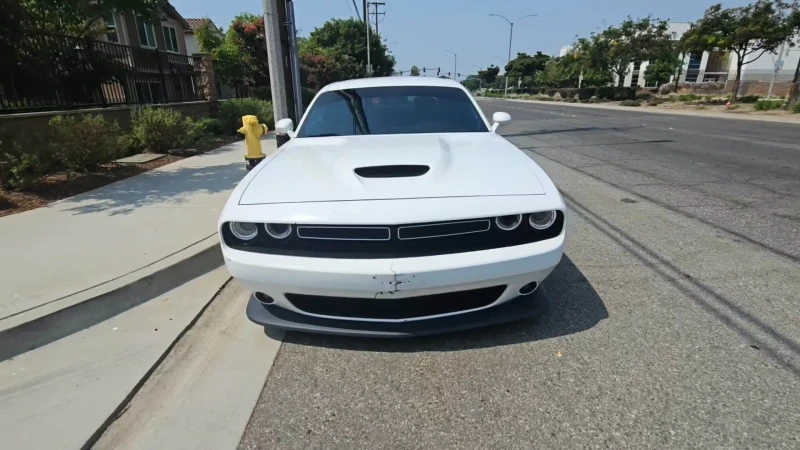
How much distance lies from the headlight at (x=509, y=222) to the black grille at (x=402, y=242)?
0.09ft

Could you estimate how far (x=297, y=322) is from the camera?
238 cm

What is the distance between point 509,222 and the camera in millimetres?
2279

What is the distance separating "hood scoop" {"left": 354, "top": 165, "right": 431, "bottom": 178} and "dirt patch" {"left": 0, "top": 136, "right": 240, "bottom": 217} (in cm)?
459

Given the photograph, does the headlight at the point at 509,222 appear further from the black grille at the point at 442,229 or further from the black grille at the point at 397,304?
the black grille at the point at 397,304

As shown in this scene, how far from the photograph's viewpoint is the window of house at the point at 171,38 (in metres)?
24.9

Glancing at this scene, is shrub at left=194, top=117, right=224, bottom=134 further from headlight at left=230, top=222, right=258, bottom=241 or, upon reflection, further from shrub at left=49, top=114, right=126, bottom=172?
headlight at left=230, top=222, right=258, bottom=241

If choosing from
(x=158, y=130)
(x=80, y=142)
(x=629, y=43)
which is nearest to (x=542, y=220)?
(x=80, y=142)

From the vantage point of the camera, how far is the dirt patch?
16.4 feet

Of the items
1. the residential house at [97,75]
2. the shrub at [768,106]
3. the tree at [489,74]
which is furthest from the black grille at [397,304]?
the tree at [489,74]

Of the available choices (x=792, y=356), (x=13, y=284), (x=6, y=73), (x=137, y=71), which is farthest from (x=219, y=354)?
(x=137, y=71)

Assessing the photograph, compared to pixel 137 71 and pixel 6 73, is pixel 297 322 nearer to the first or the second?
pixel 6 73

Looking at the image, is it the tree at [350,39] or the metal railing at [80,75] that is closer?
the metal railing at [80,75]

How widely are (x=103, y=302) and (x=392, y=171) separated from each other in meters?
2.14

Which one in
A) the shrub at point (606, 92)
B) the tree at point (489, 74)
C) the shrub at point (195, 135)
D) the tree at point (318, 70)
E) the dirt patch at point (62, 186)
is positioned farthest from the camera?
the tree at point (489, 74)
